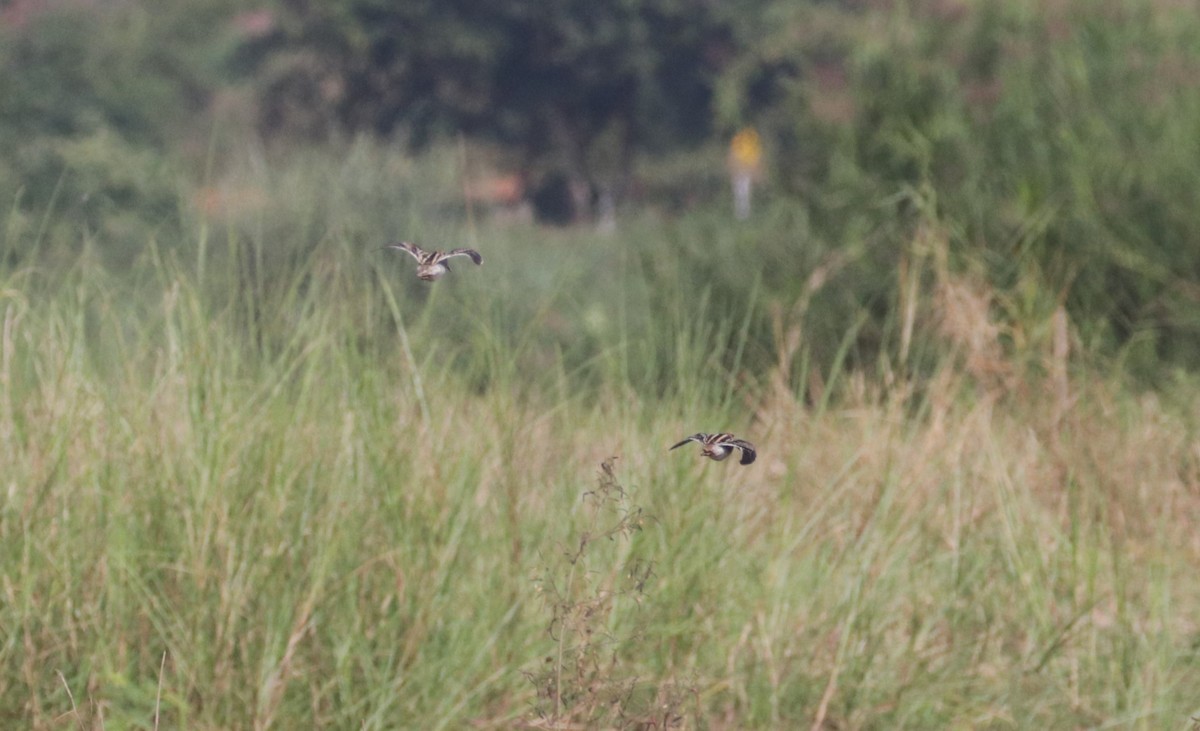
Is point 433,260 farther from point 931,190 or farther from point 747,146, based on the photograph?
point 747,146

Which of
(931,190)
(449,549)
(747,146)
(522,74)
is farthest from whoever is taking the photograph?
(522,74)

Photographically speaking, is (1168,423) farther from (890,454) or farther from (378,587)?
(378,587)

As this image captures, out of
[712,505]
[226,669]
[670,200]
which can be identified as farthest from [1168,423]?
[670,200]

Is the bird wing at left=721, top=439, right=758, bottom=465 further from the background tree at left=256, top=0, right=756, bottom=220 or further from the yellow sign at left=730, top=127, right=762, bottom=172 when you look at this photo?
the background tree at left=256, top=0, right=756, bottom=220

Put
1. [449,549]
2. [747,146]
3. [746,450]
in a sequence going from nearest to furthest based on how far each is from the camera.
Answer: [746,450], [449,549], [747,146]

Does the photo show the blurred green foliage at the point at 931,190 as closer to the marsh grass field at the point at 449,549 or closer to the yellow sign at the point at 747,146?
the marsh grass field at the point at 449,549

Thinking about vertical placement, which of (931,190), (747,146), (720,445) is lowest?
(747,146)

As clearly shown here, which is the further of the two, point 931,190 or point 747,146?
point 747,146

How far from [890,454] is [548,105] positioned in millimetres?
31802

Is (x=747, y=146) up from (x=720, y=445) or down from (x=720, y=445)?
down

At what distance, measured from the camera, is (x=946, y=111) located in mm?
7301

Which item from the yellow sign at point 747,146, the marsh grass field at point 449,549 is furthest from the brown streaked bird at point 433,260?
the yellow sign at point 747,146

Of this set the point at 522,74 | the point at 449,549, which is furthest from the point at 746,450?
the point at 522,74

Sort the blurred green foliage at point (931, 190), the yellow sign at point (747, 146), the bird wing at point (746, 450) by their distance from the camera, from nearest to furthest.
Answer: the bird wing at point (746, 450)
the blurred green foliage at point (931, 190)
the yellow sign at point (747, 146)
